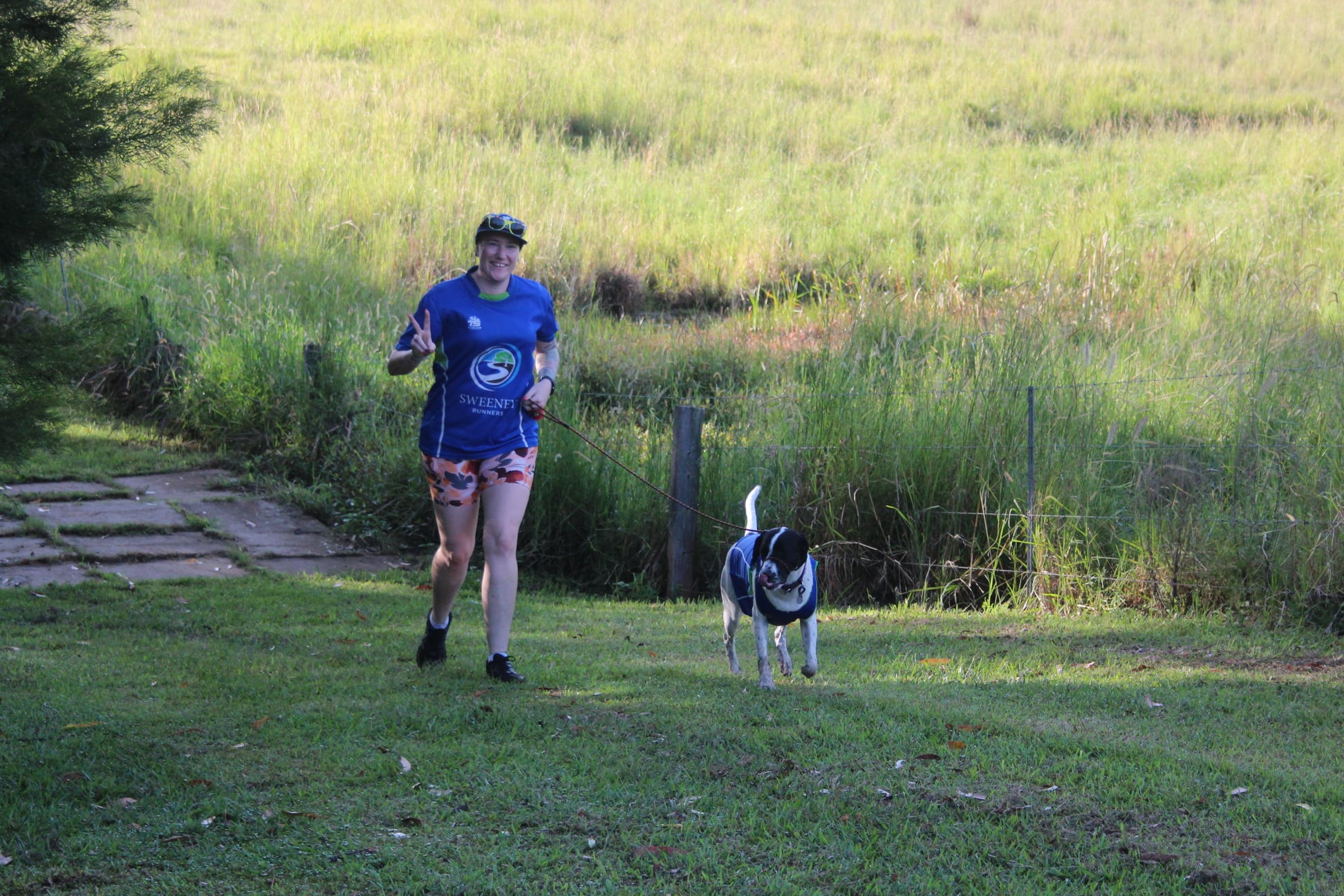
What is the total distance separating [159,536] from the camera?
26.9ft

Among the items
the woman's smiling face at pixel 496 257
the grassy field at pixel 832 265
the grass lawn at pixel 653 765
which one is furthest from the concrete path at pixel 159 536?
the woman's smiling face at pixel 496 257

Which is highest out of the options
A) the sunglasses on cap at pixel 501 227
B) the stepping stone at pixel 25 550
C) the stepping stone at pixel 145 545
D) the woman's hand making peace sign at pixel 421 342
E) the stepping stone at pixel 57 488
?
the sunglasses on cap at pixel 501 227

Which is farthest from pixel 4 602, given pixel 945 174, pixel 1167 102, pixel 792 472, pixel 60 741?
pixel 1167 102

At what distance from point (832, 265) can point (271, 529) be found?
8704 millimetres

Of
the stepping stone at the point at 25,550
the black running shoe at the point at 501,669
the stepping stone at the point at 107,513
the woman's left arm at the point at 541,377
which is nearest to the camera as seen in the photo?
the woman's left arm at the point at 541,377

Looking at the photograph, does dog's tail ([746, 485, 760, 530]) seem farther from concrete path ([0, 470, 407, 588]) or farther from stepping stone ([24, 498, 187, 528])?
stepping stone ([24, 498, 187, 528])

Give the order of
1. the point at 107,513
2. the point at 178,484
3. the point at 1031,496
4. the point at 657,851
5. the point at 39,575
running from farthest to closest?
1. the point at 178,484
2. the point at 107,513
3. the point at 1031,496
4. the point at 39,575
5. the point at 657,851

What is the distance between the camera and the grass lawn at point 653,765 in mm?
3514

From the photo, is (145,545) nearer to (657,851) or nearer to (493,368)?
(493,368)

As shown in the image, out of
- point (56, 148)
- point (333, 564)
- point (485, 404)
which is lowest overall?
point (333, 564)

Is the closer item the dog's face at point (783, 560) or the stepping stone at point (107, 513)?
the dog's face at point (783, 560)

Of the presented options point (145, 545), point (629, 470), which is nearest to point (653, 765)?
point (629, 470)

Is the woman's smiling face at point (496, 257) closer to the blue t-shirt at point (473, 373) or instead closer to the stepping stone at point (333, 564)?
the blue t-shirt at point (473, 373)

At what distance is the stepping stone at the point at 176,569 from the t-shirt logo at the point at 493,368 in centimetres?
328
